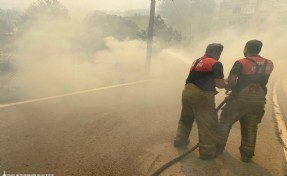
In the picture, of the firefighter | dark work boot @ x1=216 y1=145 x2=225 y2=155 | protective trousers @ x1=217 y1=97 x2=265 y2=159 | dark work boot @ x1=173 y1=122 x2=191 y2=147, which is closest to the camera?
the firefighter

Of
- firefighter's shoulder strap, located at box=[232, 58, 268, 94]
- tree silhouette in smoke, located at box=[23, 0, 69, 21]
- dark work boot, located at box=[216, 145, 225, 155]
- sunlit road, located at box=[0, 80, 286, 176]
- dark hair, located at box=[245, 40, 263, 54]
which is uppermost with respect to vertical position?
tree silhouette in smoke, located at box=[23, 0, 69, 21]

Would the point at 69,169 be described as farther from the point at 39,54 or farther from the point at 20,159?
the point at 39,54

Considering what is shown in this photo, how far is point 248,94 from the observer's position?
14.2 ft

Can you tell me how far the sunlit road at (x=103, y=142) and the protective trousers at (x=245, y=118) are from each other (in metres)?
0.31

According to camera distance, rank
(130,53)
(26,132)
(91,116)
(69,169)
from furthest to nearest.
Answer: (130,53), (91,116), (26,132), (69,169)

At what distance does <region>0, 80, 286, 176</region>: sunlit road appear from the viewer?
397cm

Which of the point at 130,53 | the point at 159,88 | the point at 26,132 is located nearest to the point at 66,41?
the point at 130,53

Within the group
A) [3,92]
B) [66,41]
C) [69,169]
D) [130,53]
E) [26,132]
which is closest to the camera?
[69,169]

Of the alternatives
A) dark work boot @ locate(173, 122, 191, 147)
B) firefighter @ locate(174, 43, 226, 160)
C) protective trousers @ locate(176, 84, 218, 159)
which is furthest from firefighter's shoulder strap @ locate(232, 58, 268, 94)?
dark work boot @ locate(173, 122, 191, 147)

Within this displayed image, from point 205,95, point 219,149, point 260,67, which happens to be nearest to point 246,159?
point 219,149

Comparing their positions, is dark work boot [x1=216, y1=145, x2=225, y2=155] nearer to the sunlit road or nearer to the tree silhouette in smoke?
the sunlit road

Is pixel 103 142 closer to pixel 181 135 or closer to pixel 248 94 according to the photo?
pixel 181 135

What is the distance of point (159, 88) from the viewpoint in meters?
11.2

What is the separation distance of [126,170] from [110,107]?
357 centimetres
